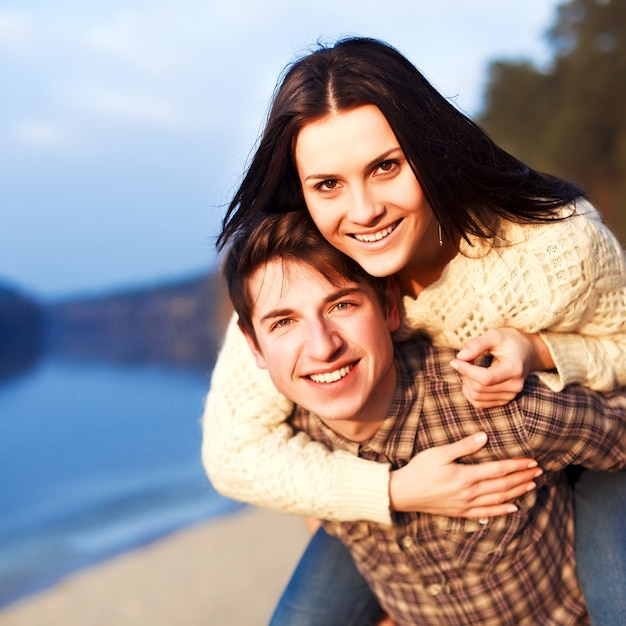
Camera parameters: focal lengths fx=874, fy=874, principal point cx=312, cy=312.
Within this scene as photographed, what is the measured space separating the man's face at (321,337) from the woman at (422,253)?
0.44 ft

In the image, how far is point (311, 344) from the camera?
2.37m

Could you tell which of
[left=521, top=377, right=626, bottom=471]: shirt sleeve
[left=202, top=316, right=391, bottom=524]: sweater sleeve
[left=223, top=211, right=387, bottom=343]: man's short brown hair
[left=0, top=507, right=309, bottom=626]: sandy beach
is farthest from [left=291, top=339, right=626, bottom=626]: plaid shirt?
[left=0, top=507, right=309, bottom=626]: sandy beach

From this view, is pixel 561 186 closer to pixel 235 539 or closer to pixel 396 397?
pixel 396 397

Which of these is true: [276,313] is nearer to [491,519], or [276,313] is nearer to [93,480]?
[491,519]

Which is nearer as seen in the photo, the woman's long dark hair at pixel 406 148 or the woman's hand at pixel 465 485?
the woman's long dark hair at pixel 406 148

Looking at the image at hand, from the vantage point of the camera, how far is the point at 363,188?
7.59 feet

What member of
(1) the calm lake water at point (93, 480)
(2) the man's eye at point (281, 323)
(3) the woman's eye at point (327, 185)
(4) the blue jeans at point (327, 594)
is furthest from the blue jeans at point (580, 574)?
(1) the calm lake water at point (93, 480)

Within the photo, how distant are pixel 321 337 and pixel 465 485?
605 mm

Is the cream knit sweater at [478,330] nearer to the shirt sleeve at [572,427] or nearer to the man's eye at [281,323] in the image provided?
the shirt sleeve at [572,427]

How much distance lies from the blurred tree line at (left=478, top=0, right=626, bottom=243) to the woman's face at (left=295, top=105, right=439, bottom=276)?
16.3 m

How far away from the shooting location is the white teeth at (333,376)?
240 cm

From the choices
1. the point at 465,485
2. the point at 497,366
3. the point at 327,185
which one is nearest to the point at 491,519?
the point at 465,485

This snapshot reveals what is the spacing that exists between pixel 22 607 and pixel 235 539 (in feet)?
5.96

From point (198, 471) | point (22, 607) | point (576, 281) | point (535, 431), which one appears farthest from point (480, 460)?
point (198, 471)
